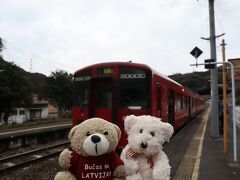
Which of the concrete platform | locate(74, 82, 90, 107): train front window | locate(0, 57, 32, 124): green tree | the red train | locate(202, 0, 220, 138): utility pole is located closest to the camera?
the concrete platform

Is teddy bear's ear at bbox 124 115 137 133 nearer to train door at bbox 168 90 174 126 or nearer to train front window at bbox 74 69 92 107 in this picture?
train front window at bbox 74 69 92 107

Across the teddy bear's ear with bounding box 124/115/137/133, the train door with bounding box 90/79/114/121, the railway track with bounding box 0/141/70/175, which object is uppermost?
the train door with bounding box 90/79/114/121

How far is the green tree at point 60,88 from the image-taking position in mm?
53875

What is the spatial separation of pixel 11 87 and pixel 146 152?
37.0 metres

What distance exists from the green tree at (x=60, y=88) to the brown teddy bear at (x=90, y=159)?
5123 cm

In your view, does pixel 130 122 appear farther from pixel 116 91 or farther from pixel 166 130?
pixel 116 91

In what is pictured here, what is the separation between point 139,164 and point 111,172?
0.33 meters

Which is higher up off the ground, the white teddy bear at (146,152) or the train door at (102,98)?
the train door at (102,98)

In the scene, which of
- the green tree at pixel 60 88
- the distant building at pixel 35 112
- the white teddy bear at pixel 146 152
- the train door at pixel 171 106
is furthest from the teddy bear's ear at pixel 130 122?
the distant building at pixel 35 112

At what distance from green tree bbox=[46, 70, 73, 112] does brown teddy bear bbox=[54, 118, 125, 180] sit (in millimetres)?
51225

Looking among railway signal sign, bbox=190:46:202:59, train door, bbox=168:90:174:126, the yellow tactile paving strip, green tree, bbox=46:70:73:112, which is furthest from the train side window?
green tree, bbox=46:70:73:112

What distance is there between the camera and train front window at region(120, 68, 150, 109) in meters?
8.84

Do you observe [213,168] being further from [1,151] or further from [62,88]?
[62,88]

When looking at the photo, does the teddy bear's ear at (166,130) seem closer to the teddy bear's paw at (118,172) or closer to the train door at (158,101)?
the teddy bear's paw at (118,172)
